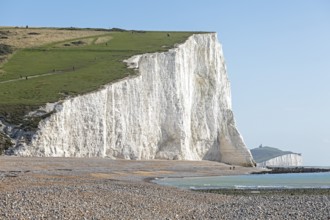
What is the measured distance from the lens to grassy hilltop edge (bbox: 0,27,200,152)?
46606 mm

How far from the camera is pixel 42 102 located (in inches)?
1793

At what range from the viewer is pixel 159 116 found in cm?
5862

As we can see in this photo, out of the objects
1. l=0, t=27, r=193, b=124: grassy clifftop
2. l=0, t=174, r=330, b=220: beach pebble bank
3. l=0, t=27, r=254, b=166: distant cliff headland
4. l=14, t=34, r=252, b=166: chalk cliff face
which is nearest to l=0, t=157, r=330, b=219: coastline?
l=0, t=174, r=330, b=220: beach pebble bank

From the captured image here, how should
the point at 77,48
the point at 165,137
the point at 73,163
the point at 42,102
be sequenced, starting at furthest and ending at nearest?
the point at 77,48 < the point at 165,137 < the point at 42,102 < the point at 73,163

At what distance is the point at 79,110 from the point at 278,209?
3269cm

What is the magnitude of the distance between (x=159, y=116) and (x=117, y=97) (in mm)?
7332

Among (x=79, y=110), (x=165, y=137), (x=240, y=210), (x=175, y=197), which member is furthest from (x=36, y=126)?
(x=240, y=210)

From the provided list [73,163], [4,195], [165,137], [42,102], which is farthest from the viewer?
[165,137]

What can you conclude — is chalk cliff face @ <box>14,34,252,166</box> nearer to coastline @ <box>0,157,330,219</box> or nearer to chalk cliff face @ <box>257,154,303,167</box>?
coastline @ <box>0,157,330,219</box>

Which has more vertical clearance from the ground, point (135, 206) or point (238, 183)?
point (238, 183)

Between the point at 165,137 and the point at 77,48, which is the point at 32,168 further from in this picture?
the point at 77,48

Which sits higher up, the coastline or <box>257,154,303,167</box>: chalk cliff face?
<box>257,154,303,167</box>: chalk cliff face

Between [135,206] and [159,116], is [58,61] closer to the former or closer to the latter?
[159,116]

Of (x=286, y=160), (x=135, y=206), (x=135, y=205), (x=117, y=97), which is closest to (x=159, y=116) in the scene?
(x=117, y=97)
